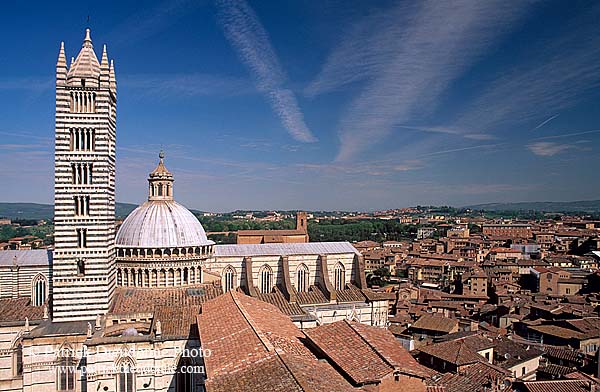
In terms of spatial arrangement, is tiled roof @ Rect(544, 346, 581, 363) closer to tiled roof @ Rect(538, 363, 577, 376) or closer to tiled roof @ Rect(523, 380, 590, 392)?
tiled roof @ Rect(538, 363, 577, 376)

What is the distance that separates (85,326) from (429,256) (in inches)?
2919

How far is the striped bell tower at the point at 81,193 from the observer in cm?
2731

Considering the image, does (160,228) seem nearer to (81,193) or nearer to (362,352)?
(81,193)

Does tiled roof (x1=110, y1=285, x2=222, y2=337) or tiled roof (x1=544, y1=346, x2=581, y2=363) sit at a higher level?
tiled roof (x1=110, y1=285, x2=222, y2=337)

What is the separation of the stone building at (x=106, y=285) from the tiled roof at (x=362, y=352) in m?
6.21

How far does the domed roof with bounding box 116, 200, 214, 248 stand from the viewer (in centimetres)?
3152

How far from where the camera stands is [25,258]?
32.4 meters

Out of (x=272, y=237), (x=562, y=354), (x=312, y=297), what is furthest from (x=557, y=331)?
(x=272, y=237)

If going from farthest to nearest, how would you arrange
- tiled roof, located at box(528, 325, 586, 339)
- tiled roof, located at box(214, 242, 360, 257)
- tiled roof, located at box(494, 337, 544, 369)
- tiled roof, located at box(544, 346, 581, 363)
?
1. tiled roof, located at box(528, 325, 586, 339)
2. tiled roof, located at box(214, 242, 360, 257)
3. tiled roof, located at box(544, 346, 581, 363)
4. tiled roof, located at box(494, 337, 544, 369)

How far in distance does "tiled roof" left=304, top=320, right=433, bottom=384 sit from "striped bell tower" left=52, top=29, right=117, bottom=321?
14.5 m

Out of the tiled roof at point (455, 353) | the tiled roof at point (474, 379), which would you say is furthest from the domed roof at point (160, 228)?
the tiled roof at point (474, 379)

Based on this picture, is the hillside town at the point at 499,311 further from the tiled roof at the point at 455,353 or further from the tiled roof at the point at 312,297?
the tiled roof at the point at 312,297

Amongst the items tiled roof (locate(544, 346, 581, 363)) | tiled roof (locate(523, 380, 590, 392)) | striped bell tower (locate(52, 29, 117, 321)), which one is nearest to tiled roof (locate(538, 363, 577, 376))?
tiled roof (locate(544, 346, 581, 363))

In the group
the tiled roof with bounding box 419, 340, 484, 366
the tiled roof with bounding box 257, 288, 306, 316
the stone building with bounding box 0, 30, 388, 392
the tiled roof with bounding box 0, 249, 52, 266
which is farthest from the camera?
the tiled roof with bounding box 257, 288, 306, 316
